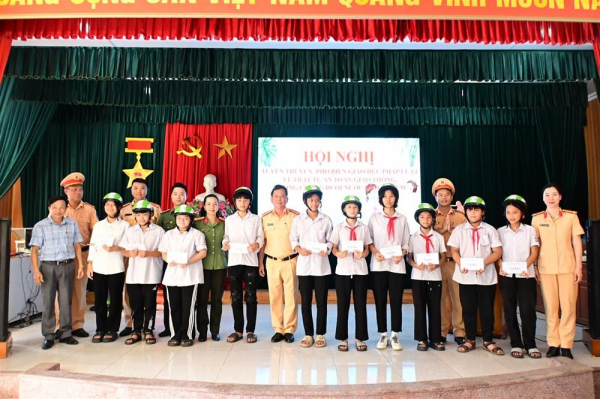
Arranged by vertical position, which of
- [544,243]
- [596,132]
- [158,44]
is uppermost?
[158,44]

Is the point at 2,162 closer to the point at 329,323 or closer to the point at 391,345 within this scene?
the point at 329,323

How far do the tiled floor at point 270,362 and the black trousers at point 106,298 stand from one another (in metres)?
0.17

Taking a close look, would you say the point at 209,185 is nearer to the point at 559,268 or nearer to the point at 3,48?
the point at 3,48

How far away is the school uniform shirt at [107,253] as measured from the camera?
4289mm

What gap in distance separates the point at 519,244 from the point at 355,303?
1482 mm

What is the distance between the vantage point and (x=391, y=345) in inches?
164

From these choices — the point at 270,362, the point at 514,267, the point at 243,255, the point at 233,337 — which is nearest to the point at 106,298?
the point at 233,337

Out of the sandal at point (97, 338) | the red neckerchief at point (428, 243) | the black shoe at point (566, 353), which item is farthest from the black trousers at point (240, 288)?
the black shoe at point (566, 353)

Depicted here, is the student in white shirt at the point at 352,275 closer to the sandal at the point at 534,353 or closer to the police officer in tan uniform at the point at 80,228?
the sandal at the point at 534,353

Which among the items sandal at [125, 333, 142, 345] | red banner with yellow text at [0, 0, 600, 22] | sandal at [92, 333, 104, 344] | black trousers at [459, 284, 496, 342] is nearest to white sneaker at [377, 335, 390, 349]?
black trousers at [459, 284, 496, 342]

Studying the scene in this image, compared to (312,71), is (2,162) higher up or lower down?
lower down

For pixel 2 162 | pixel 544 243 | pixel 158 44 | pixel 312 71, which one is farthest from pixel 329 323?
pixel 2 162

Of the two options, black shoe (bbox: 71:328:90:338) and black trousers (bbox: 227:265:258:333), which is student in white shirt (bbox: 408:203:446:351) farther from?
black shoe (bbox: 71:328:90:338)

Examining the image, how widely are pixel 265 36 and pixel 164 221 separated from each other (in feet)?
6.81
